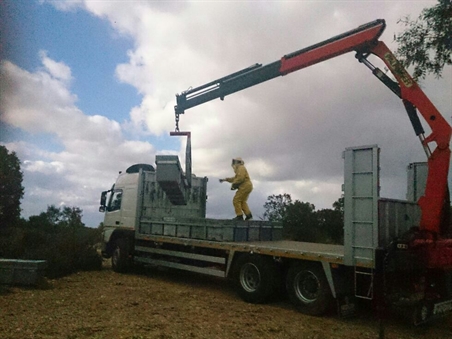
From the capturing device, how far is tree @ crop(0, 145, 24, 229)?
20.1m

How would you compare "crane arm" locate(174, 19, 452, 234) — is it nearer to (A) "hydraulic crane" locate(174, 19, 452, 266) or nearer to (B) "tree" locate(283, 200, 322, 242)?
(A) "hydraulic crane" locate(174, 19, 452, 266)

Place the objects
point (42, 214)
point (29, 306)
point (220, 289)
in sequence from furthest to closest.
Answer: point (42, 214), point (220, 289), point (29, 306)

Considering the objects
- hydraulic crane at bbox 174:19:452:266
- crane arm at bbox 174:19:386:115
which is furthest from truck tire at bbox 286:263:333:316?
crane arm at bbox 174:19:386:115

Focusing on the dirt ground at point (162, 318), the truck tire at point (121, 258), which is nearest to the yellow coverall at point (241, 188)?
the dirt ground at point (162, 318)

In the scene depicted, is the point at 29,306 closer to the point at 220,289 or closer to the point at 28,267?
the point at 28,267

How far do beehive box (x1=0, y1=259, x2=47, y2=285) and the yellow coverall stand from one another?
5.04m

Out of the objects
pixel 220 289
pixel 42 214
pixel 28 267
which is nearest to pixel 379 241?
pixel 220 289

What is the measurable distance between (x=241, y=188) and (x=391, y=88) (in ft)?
14.3

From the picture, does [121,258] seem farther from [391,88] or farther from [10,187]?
[10,187]

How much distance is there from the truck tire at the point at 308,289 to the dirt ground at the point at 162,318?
20 cm

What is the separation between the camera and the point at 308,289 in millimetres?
7996

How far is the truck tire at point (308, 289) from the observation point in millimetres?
7543

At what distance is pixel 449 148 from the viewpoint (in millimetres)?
7855

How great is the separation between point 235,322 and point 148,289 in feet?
12.0
